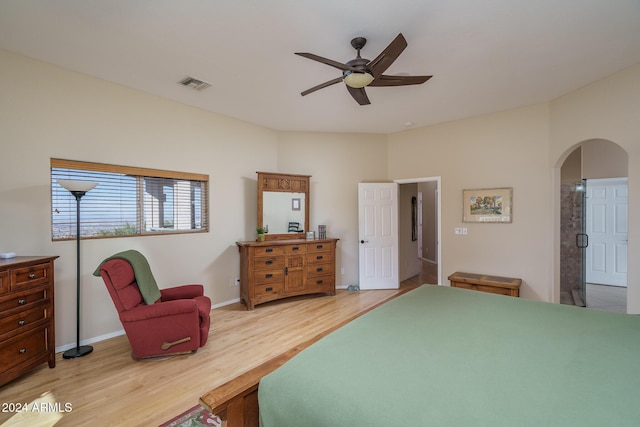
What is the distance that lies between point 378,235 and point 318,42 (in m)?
3.47

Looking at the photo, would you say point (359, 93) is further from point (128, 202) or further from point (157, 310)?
point (128, 202)

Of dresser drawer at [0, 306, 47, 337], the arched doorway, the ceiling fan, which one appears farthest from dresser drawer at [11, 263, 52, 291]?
the arched doorway

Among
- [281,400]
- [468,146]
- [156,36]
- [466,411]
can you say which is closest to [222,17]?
[156,36]

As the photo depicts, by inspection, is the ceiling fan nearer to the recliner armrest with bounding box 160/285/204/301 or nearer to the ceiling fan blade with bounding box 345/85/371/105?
the ceiling fan blade with bounding box 345/85/371/105

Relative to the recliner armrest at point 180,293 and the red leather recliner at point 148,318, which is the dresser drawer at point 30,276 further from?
the recliner armrest at point 180,293

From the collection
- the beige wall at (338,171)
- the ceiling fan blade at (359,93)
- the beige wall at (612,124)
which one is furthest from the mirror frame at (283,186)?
the beige wall at (612,124)

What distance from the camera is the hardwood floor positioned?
1966 mm

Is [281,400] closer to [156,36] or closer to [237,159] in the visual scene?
[156,36]

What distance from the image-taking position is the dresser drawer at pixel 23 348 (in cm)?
217

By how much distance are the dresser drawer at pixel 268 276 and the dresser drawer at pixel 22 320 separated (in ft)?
7.25

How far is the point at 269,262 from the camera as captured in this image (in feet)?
13.8

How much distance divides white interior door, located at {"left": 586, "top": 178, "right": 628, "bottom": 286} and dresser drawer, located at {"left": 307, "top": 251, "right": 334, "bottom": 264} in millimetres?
4830

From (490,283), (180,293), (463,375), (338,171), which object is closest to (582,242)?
A: (490,283)

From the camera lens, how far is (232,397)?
1.08 meters
